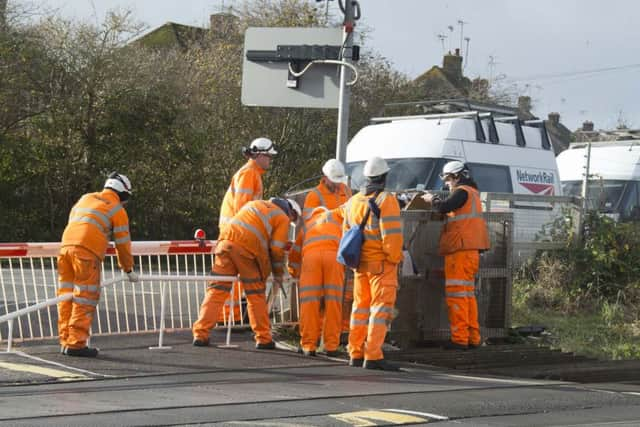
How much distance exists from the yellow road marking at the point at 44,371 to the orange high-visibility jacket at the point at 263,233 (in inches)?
92.5

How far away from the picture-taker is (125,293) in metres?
12.3

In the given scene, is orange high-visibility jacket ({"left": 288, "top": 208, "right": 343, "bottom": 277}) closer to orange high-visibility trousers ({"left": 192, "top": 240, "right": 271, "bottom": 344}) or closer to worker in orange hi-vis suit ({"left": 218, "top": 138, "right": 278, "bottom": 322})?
orange high-visibility trousers ({"left": 192, "top": 240, "right": 271, "bottom": 344})

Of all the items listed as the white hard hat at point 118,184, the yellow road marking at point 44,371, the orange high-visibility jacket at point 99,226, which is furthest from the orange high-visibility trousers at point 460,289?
the yellow road marking at point 44,371

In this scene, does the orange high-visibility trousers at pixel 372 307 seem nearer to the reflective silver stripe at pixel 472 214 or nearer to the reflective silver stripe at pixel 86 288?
the reflective silver stripe at pixel 472 214

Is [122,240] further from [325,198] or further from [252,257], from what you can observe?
[325,198]

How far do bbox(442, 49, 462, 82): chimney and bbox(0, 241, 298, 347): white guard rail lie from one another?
33505 millimetres

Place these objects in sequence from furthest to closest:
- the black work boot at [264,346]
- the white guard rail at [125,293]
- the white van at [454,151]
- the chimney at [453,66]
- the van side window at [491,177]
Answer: the chimney at [453,66] → the van side window at [491,177] → the white van at [454,151] → the white guard rail at [125,293] → the black work boot at [264,346]

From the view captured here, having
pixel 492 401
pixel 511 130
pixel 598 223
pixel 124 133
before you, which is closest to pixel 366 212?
pixel 492 401

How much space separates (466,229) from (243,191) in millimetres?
2360

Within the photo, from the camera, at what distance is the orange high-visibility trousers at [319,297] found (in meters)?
10.1

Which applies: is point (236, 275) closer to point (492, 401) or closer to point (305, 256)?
point (305, 256)

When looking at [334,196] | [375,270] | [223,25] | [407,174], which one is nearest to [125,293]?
[334,196]

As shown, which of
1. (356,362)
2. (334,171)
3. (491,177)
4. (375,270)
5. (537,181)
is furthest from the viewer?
(537,181)

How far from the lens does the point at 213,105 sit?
2595 centimetres
